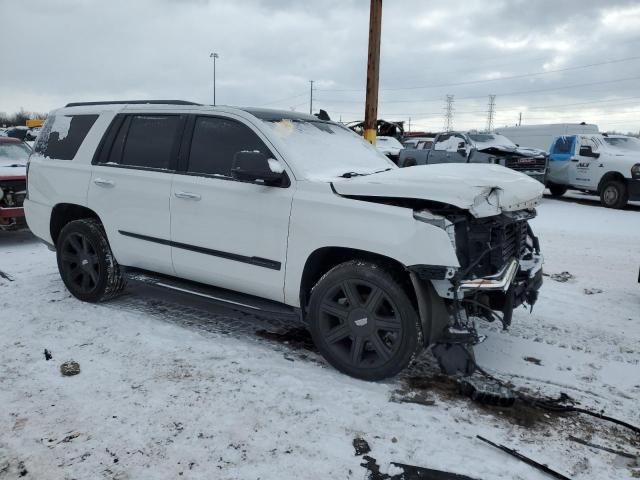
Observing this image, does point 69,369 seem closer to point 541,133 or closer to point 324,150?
point 324,150

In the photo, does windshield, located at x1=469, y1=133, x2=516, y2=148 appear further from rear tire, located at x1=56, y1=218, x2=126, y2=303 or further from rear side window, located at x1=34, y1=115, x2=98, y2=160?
rear tire, located at x1=56, y1=218, x2=126, y2=303

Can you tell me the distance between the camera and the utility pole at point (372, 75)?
10.2 metres

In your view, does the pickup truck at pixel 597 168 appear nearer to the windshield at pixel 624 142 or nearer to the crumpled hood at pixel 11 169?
the windshield at pixel 624 142

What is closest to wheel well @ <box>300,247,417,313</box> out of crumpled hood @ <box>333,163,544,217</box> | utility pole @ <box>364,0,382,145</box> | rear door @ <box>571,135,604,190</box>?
crumpled hood @ <box>333,163,544,217</box>

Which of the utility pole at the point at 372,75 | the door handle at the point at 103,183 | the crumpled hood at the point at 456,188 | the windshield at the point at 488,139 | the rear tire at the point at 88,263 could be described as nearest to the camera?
the crumpled hood at the point at 456,188

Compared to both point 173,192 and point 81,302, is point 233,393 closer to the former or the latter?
point 173,192

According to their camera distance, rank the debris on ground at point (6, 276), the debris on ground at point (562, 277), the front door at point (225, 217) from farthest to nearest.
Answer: the debris on ground at point (562, 277) < the debris on ground at point (6, 276) < the front door at point (225, 217)

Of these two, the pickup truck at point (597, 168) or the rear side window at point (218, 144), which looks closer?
the rear side window at point (218, 144)

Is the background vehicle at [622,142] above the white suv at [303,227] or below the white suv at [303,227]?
above

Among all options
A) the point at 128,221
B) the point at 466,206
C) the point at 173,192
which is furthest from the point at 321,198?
the point at 128,221

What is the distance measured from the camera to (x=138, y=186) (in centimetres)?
446

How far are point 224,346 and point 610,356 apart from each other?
297 centimetres

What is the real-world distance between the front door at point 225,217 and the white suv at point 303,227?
1cm

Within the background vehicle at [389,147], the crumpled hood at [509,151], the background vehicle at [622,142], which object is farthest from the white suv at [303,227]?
the background vehicle at [389,147]
